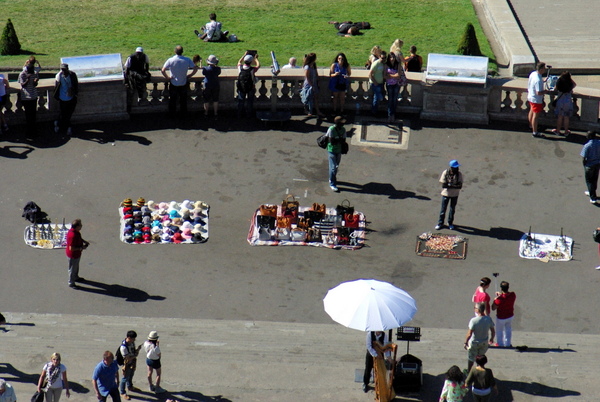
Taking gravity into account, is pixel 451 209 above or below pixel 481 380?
above

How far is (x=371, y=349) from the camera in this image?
18.8 meters

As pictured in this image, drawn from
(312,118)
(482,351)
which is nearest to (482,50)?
(312,118)

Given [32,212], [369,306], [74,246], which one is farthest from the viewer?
[32,212]

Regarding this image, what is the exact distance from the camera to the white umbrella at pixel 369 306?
18.2 m

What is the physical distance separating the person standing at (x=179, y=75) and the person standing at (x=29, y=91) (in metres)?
3.16

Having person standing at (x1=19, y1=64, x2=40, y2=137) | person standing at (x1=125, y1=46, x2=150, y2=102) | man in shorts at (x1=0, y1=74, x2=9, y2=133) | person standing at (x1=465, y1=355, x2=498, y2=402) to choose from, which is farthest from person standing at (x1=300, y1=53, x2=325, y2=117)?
person standing at (x1=465, y1=355, x2=498, y2=402)

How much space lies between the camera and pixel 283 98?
29.5 metres

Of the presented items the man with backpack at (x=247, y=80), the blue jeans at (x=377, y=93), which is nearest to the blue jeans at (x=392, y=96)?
the blue jeans at (x=377, y=93)

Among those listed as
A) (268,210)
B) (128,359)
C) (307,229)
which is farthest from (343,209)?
(128,359)

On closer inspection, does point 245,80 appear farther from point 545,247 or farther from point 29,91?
point 545,247

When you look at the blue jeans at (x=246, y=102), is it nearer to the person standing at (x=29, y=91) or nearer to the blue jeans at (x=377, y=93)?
the blue jeans at (x=377, y=93)

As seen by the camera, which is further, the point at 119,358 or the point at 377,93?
the point at 377,93

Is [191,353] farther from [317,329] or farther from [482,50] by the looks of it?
[482,50]

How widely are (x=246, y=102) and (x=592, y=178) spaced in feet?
29.2
